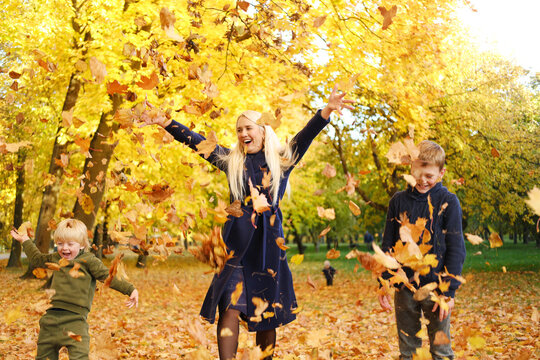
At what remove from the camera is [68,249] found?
144 inches

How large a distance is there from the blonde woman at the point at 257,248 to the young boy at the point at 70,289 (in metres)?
0.73

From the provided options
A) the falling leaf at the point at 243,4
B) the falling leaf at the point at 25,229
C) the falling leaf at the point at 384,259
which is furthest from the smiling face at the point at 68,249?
the falling leaf at the point at 243,4

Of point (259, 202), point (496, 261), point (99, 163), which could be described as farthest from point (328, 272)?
point (496, 261)

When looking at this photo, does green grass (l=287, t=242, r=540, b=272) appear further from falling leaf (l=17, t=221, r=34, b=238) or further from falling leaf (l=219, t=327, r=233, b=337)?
falling leaf (l=17, t=221, r=34, b=238)

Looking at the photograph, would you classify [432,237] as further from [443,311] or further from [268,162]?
[268,162]

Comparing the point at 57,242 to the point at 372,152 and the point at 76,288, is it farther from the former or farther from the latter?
the point at 372,152

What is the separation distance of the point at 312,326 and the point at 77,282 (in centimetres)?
510

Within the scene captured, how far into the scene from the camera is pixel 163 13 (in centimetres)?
367

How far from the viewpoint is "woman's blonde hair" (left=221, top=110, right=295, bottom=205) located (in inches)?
132

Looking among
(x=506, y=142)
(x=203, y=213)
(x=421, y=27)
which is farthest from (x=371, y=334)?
(x=506, y=142)

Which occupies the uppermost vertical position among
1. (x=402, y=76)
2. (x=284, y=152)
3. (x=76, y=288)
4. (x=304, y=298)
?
(x=402, y=76)

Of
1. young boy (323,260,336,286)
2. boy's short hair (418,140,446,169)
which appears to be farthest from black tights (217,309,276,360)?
young boy (323,260,336,286)

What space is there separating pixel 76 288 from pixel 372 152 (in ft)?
37.7

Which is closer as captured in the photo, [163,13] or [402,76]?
[163,13]
